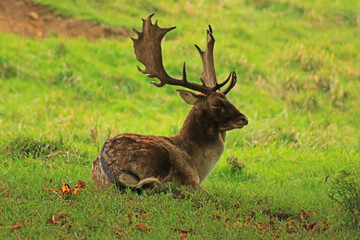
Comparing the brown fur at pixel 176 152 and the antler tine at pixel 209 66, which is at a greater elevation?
the antler tine at pixel 209 66

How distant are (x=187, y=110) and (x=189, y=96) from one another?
571cm

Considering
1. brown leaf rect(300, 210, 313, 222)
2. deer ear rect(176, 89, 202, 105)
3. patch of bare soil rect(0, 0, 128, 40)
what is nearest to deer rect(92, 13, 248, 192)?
deer ear rect(176, 89, 202, 105)

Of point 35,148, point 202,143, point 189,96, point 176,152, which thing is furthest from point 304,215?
point 35,148

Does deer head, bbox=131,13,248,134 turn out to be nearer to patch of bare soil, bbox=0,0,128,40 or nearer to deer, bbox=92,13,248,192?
deer, bbox=92,13,248,192

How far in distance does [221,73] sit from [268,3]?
6867mm

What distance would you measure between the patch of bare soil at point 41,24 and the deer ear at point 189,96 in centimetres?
985

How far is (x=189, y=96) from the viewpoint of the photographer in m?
6.60

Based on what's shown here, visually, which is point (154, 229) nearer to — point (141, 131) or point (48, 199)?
point (48, 199)

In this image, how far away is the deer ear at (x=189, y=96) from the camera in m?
6.55

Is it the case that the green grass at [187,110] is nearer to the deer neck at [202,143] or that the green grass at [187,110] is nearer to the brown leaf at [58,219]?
the brown leaf at [58,219]

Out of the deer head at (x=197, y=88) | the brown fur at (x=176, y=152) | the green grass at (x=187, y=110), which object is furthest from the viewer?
the deer head at (x=197, y=88)

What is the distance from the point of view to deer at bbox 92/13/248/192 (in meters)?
6.21

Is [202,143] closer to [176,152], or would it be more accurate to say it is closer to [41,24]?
[176,152]

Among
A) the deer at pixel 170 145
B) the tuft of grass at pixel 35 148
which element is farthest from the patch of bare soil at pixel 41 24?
the deer at pixel 170 145
